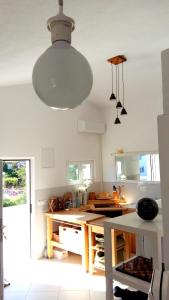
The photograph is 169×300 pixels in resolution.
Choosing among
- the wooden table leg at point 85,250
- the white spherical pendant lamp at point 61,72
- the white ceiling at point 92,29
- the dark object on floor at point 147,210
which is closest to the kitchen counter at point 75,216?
the wooden table leg at point 85,250

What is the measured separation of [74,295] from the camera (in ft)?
9.95

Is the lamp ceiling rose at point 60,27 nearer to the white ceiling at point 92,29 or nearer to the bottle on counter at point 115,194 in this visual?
the white ceiling at point 92,29

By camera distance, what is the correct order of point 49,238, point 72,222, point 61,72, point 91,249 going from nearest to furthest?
point 61,72
point 91,249
point 72,222
point 49,238

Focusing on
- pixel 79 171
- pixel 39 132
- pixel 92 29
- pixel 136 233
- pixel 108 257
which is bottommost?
pixel 108 257

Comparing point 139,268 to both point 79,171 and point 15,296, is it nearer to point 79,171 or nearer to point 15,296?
point 15,296

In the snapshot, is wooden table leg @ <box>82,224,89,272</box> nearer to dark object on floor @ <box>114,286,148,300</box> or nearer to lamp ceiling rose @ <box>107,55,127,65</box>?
dark object on floor @ <box>114,286,148,300</box>

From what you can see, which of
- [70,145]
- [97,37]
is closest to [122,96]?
[70,145]

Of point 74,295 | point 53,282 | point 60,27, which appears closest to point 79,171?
point 53,282

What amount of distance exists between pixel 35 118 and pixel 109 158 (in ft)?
5.89

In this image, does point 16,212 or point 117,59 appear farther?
point 16,212

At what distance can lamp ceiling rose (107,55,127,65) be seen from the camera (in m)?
2.91

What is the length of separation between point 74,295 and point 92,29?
3041mm

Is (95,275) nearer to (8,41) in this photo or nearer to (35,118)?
(35,118)

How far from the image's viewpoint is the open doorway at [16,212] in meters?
3.83
